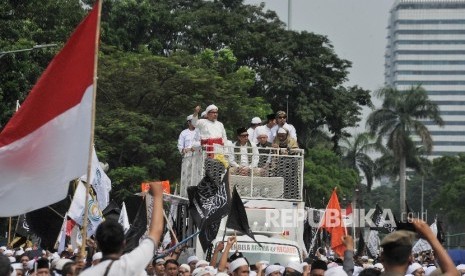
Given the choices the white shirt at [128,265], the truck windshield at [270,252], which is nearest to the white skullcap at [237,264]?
the truck windshield at [270,252]

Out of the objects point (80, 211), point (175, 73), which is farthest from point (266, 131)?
point (175, 73)

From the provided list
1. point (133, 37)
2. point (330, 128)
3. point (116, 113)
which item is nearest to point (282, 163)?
point (116, 113)

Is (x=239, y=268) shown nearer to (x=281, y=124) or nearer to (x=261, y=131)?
(x=281, y=124)

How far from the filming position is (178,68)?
50.4 meters

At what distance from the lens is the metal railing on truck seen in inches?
940

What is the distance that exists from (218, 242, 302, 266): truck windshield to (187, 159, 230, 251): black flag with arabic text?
127 centimetres

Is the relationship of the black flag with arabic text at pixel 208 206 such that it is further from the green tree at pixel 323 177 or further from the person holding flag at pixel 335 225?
the green tree at pixel 323 177

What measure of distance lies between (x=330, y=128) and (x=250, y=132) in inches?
1565

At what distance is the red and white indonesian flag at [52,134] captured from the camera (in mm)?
10406

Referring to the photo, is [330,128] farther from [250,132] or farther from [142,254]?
[142,254]

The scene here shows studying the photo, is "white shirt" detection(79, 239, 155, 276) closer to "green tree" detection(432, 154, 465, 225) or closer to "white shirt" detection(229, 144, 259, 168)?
"white shirt" detection(229, 144, 259, 168)

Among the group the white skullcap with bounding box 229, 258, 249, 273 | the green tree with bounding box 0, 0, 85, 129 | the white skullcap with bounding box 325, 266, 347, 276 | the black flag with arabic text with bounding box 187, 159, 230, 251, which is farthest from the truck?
the green tree with bounding box 0, 0, 85, 129

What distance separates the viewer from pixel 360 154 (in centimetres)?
10244

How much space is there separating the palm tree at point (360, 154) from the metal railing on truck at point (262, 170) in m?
75.7
